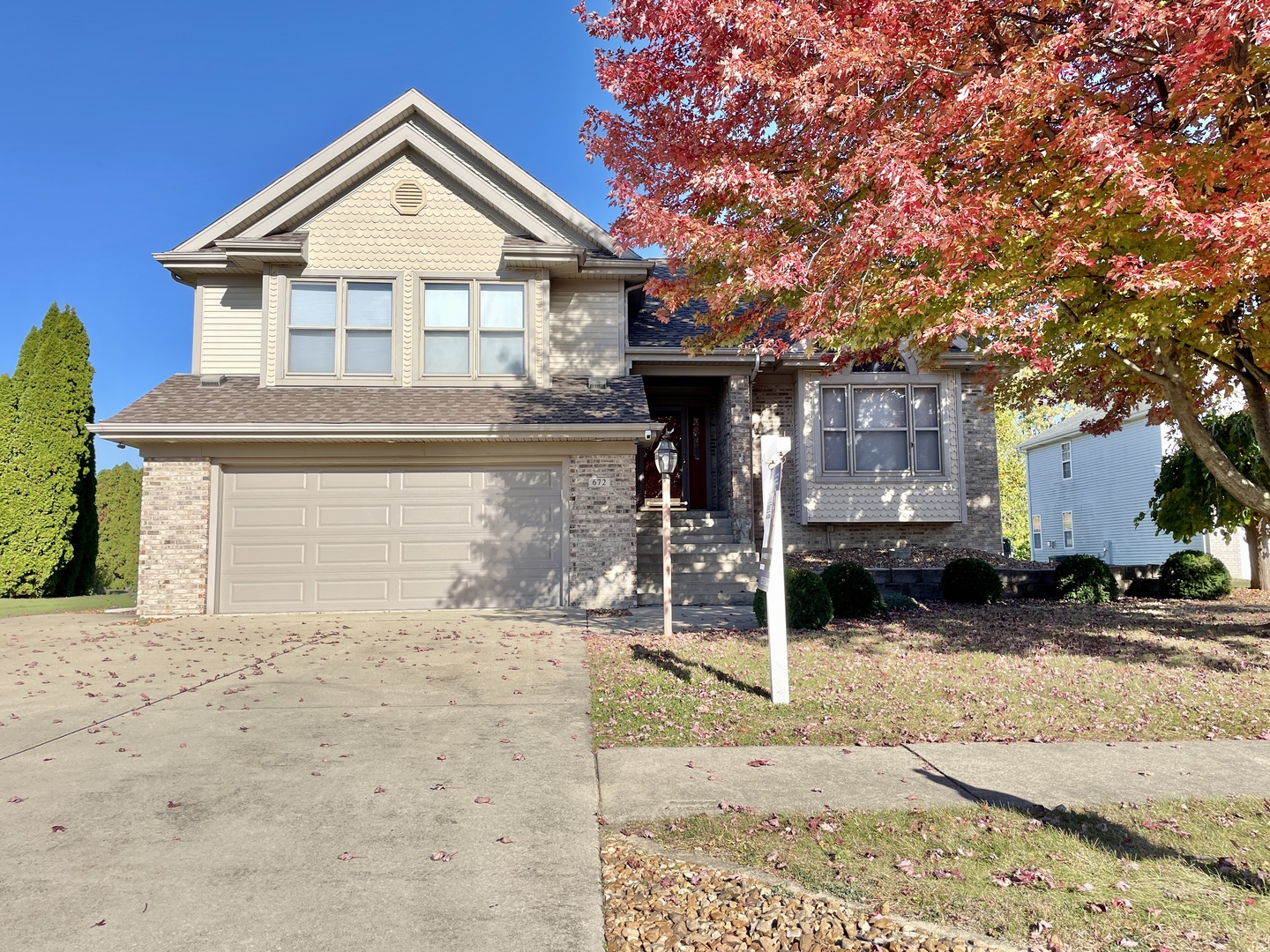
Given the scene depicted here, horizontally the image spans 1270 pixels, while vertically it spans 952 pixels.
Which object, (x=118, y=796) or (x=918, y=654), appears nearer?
(x=118, y=796)

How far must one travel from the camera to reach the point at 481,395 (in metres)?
13.2

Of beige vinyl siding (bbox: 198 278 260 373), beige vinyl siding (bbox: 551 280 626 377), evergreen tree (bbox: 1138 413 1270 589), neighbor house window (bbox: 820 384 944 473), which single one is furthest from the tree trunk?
beige vinyl siding (bbox: 198 278 260 373)

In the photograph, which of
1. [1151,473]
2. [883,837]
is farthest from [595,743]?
[1151,473]

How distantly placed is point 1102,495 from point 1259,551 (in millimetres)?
15544

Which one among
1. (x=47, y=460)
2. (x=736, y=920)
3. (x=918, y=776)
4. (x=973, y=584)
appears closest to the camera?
(x=736, y=920)

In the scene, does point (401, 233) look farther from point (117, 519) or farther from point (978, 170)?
point (117, 519)

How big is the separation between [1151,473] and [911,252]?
78.4ft

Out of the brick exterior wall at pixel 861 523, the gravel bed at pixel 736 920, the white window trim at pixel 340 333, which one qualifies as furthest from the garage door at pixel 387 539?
the gravel bed at pixel 736 920

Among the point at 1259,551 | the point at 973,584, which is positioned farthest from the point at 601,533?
the point at 1259,551

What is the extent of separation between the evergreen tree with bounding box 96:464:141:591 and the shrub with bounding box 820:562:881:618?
20.6 meters

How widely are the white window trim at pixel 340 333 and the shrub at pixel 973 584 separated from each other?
961cm

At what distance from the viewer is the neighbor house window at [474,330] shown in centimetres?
1352

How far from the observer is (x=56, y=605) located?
1484 cm

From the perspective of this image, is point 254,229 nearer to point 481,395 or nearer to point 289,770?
point 481,395
